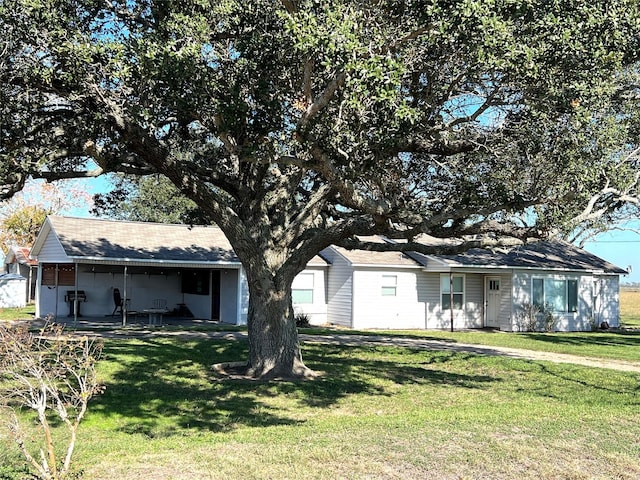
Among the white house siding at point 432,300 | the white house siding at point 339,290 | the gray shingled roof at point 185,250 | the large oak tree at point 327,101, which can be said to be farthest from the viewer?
the white house siding at point 432,300

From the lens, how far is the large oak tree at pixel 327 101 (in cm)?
866

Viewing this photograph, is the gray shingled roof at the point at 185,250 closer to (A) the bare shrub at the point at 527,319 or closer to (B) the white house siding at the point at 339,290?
(B) the white house siding at the point at 339,290

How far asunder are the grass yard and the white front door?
11040 millimetres

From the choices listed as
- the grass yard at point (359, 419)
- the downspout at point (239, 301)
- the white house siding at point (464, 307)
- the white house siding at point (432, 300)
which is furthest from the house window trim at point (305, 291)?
the grass yard at point (359, 419)

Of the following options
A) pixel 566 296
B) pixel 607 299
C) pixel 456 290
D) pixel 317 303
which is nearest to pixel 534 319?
pixel 566 296

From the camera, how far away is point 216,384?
1284 centimetres

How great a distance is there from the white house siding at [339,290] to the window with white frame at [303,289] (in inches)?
34.7

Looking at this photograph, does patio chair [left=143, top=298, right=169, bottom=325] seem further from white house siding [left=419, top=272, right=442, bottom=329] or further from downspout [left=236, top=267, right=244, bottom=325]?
white house siding [left=419, top=272, right=442, bottom=329]

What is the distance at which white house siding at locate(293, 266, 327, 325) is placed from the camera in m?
27.2

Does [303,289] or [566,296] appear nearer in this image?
[303,289]

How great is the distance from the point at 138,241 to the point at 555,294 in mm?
17625

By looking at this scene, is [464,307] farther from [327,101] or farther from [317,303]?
[327,101]

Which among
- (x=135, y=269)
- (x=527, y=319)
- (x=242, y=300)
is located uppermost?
(x=135, y=269)

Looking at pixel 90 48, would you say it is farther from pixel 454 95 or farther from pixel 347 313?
pixel 347 313
